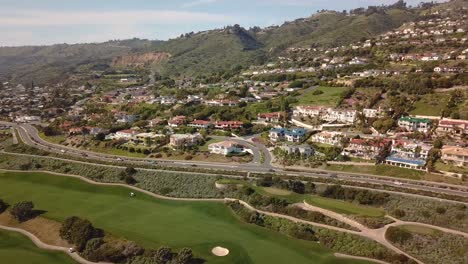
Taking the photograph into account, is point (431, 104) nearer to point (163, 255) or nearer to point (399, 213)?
point (399, 213)

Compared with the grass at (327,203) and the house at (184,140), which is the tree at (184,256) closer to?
the grass at (327,203)

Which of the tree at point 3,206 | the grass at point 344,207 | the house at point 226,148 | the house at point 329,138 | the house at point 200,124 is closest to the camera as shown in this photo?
the grass at point 344,207

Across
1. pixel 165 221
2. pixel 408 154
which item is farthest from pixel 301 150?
pixel 165 221

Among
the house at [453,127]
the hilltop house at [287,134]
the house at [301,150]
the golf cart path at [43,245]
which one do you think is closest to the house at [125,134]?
the hilltop house at [287,134]

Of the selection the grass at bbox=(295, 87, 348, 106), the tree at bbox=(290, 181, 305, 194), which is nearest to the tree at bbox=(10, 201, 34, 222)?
the tree at bbox=(290, 181, 305, 194)

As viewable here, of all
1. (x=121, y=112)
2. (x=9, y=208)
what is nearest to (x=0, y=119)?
(x=121, y=112)

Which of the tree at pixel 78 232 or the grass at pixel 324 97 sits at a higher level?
the grass at pixel 324 97
